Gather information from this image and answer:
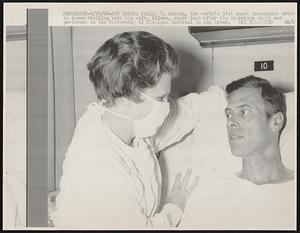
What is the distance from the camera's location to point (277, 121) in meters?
1.20

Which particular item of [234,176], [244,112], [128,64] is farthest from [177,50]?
[234,176]

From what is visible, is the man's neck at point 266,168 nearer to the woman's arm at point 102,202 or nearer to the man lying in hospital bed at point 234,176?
the man lying in hospital bed at point 234,176

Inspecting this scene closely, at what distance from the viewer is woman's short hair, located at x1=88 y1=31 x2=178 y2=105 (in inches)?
46.4

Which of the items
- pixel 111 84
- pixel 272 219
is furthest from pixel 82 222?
pixel 272 219

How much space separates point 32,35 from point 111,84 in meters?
0.27

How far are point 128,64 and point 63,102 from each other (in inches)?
8.4

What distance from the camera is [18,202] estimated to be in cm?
120

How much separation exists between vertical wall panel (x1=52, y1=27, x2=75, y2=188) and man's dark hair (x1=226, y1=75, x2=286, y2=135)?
45cm

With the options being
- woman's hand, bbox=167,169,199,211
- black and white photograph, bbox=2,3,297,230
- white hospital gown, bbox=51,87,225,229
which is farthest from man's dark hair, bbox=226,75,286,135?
woman's hand, bbox=167,169,199,211

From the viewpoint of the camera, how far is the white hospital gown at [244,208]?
3.92 ft

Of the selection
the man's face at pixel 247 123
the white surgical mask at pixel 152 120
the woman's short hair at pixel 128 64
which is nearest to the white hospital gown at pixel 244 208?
the man's face at pixel 247 123

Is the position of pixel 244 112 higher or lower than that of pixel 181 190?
higher

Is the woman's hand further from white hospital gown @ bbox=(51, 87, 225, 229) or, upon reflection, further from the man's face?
the man's face

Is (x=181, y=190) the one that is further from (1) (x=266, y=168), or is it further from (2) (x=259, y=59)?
(2) (x=259, y=59)
